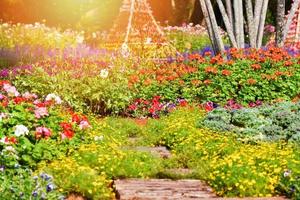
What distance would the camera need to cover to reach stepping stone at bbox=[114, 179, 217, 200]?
6.39 m

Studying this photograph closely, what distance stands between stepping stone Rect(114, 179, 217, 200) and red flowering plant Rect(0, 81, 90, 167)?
1005 millimetres

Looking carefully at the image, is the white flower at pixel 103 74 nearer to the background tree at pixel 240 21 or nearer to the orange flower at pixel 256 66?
the orange flower at pixel 256 66

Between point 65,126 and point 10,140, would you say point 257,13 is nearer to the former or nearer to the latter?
point 65,126

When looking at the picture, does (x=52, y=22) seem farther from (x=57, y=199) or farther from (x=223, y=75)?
(x=57, y=199)

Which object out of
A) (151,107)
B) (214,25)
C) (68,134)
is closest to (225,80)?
(151,107)

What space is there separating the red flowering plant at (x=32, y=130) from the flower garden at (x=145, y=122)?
0.01 meters

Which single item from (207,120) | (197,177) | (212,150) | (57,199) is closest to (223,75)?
(207,120)

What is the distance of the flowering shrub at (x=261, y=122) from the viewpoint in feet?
29.7

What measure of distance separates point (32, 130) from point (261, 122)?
3.46 m

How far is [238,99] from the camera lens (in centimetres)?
1241

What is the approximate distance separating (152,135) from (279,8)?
621 centimetres

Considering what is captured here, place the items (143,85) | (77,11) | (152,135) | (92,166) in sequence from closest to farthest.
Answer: (92,166) → (152,135) → (143,85) → (77,11)

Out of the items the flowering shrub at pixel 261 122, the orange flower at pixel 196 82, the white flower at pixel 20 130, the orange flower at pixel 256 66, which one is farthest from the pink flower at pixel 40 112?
the orange flower at pixel 256 66

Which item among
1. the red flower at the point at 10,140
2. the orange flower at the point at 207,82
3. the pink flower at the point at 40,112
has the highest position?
the pink flower at the point at 40,112
